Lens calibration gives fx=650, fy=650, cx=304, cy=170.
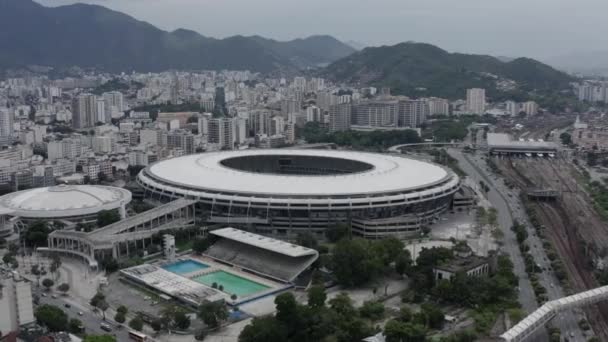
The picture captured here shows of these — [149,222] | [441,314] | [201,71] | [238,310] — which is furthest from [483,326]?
[201,71]

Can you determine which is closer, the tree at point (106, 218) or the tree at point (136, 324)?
the tree at point (136, 324)

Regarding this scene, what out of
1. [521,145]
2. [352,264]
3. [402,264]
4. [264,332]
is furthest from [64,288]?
[521,145]

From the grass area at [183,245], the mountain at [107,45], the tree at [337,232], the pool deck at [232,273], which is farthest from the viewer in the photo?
the mountain at [107,45]

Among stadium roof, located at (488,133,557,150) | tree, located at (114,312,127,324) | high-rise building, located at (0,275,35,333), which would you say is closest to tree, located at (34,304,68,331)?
high-rise building, located at (0,275,35,333)

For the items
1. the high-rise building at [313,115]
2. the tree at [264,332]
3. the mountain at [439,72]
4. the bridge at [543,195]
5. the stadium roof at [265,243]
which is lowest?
the tree at [264,332]

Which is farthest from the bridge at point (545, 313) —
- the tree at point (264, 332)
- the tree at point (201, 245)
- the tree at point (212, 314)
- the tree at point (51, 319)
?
the tree at point (201, 245)

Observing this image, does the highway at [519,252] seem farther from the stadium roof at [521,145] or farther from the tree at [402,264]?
the stadium roof at [521,145]
